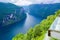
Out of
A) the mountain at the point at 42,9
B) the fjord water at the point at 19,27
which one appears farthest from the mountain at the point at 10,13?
the mountain at the point at 42,9

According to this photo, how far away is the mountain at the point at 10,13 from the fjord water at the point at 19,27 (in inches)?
4.6

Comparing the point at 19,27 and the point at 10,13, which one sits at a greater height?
the point at 10,13

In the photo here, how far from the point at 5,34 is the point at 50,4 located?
4.08ft

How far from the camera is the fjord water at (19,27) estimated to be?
152 inches

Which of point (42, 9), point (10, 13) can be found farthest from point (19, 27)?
point (42, 9)

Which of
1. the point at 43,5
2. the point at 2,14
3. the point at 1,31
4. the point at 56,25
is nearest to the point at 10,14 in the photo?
the point at 2,14

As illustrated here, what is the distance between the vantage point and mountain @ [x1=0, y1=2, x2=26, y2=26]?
401 centimetres

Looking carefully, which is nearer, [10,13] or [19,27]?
[19,27]

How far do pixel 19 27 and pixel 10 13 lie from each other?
1.34 feet

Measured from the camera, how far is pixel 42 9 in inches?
160

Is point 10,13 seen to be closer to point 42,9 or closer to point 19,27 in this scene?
point 19,27

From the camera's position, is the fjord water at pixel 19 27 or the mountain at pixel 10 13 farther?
the mountain at pixel 10 13

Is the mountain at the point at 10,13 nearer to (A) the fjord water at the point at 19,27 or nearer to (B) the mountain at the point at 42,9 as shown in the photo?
(A) the fjord water at the point at 19,27

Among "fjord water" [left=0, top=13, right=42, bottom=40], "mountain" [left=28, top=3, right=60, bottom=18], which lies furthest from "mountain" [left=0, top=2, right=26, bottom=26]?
"mountain" [left=28, top=3, right=60, bottom=18]
